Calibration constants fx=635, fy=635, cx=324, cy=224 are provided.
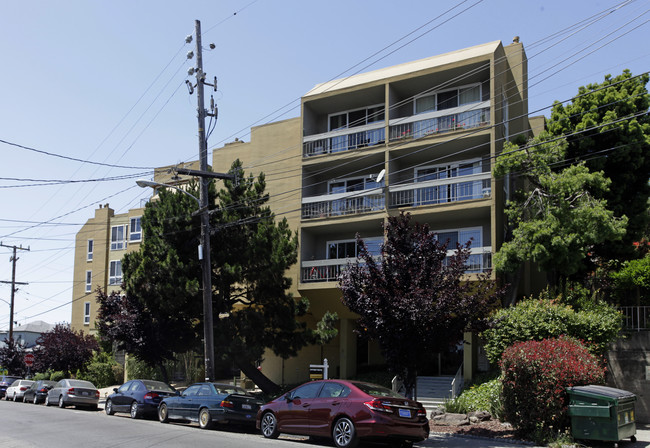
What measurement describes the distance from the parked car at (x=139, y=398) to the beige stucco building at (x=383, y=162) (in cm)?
782

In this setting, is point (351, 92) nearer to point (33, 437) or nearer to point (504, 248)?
point (504, 248)

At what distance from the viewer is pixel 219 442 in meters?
13.3

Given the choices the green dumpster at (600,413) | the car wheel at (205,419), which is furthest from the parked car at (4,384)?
the green dumpster at (600,413)

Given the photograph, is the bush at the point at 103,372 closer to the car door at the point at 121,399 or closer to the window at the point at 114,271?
the window at the point at 114,271

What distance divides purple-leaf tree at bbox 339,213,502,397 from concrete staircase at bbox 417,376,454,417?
23.8 ft

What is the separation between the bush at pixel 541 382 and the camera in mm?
13164

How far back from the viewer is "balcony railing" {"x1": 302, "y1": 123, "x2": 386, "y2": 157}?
88.6 feet

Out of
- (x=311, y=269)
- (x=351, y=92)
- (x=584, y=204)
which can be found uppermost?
(x=351, y=92)

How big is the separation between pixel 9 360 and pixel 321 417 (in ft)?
128

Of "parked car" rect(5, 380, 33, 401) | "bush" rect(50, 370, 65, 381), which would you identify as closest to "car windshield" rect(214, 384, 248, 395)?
"parked car" rect(5, 380, 33, 401)

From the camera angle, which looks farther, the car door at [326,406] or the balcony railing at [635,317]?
the balcony railing at [635,317]

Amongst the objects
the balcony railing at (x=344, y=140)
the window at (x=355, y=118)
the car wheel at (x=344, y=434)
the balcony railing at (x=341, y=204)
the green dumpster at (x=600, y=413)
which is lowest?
the car wheel at (x=344, y=434)

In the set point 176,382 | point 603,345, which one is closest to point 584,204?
point 603,345

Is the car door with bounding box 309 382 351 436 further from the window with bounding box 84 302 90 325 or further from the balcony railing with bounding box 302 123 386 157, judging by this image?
the window with bounding box 84 302 90 325
